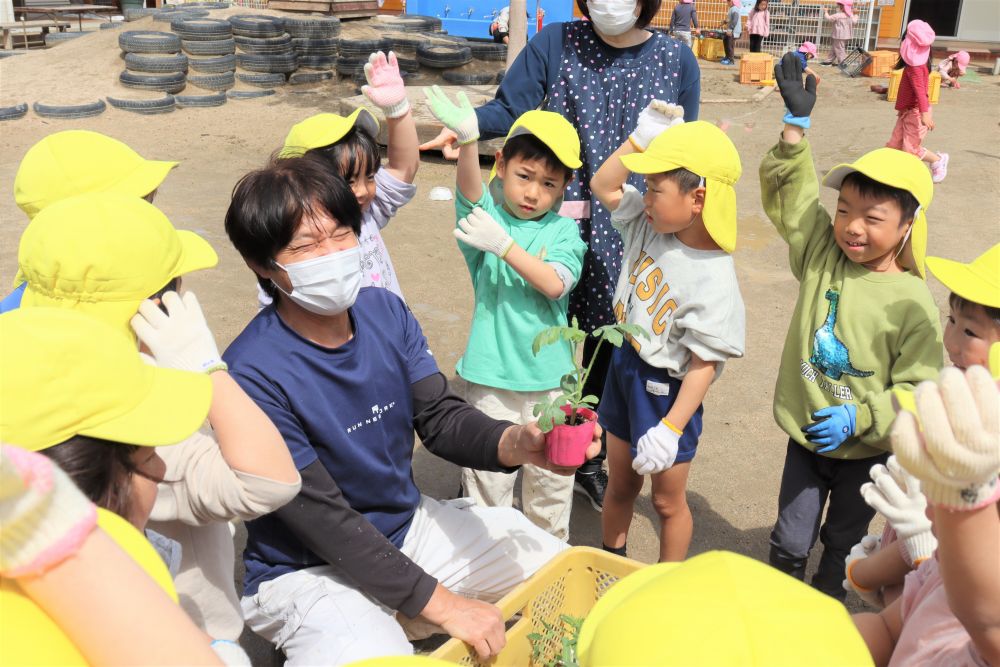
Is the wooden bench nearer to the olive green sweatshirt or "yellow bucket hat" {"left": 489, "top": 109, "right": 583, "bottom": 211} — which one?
"yellow bucket hat" {"left": 489, "top": 109, "right": 583, "bottom": 211}

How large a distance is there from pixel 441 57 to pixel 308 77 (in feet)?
6.15

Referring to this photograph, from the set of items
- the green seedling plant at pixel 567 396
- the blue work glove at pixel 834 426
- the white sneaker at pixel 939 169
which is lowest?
the white sneaker at pixel 939 169

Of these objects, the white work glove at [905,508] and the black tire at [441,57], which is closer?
the white work glove at [905,508]

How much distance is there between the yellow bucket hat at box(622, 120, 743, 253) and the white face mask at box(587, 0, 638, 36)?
644mm

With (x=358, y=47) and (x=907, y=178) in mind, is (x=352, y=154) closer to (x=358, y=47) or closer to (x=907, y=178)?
(x=907, y=178)

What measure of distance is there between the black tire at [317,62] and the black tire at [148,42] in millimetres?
1674

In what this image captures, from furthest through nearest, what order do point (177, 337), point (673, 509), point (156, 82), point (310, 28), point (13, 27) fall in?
point (13, 27) < point (310, 28) < point (156, 82) < point (673, 509) < point (177, 337)

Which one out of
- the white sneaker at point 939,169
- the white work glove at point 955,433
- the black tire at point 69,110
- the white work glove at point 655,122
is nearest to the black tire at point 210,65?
the black tire at point 69,110

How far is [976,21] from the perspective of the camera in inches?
741

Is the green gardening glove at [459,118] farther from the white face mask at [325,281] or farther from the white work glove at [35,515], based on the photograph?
the white work glove at [35,515]

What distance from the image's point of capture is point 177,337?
185 centimetres

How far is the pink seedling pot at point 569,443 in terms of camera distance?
2.06 m

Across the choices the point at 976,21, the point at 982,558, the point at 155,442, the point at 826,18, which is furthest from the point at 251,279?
the point at 976,21

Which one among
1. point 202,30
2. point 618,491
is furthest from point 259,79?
point 618,491
